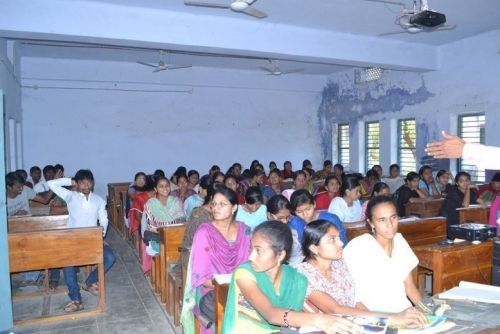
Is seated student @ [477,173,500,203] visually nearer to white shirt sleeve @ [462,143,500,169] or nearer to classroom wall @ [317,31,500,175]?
classroom wall @ [317,31,500,175]

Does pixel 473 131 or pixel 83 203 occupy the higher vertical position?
pixel 473 131

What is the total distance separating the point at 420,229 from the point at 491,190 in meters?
2.47

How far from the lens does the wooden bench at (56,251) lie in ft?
11.4

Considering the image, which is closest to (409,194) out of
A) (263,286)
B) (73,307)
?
(73,307)

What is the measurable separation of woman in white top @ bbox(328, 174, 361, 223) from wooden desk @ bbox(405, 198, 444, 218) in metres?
1.85

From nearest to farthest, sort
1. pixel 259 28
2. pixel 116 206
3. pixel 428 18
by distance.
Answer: pixel 428 18 → pixel 259 28 → pixel 116 206

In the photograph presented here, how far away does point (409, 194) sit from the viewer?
19.5ft

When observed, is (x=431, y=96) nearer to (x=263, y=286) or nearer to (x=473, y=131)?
(x=473, y=131)

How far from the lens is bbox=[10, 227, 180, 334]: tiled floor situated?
3426 mm

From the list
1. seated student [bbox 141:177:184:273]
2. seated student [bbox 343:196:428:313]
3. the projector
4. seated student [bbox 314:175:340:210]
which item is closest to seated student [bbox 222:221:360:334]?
seated student [bbox 343:196:428:313]

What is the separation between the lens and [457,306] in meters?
1.82

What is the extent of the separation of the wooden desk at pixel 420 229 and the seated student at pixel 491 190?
5.13 ft

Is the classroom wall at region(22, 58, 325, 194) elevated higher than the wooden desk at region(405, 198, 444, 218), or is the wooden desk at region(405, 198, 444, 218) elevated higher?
the classroom wall at region(22, 58, 325, 194)

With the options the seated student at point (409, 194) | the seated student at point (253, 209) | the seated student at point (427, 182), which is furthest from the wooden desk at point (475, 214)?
the seated student at point (253, 209)
